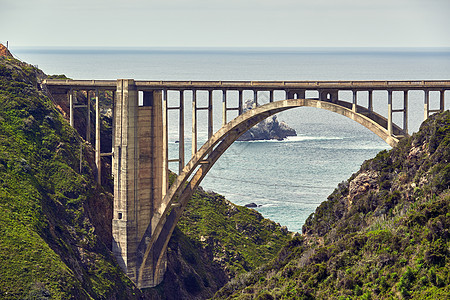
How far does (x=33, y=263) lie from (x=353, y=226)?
2239 centimetres

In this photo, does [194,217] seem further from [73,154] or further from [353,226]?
[353,226]

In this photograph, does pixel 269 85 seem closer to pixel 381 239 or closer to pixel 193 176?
pixel 193 176

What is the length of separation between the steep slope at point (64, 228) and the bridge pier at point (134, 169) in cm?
193

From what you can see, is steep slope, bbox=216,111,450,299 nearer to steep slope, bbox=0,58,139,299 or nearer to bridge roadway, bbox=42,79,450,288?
bridge roadway, bbox=42,79,450,288

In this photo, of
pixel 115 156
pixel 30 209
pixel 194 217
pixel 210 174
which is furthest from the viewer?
pixel 210 174

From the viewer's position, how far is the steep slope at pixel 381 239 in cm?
4450

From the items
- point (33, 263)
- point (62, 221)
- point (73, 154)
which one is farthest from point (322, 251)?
point (73, 154)

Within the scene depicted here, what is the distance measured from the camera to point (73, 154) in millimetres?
75688

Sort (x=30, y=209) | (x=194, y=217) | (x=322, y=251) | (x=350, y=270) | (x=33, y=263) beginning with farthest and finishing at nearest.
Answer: (x=194, y=217)
(x=30, y=209)
(x=33, y=263)
(x=322, y=251)
(x=350, y=270)

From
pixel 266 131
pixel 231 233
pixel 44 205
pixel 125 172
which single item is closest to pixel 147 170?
pixel 125 172

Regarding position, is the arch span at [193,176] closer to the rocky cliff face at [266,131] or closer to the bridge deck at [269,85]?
the bridge deck at [269,85]

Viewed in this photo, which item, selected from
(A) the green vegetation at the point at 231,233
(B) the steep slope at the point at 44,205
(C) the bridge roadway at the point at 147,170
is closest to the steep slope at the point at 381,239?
(C) the bridge roadway at the point at 147,170

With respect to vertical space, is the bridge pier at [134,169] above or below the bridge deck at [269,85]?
below

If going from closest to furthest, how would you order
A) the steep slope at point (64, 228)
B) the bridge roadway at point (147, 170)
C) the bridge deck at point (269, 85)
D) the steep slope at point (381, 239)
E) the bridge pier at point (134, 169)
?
the steep slope at point (381, 239), the bridge deck at point (269, 85), the steep slope at point (64, 228), the bridge roadway at point (147, 170), the bridge pier at point (134, 169)
